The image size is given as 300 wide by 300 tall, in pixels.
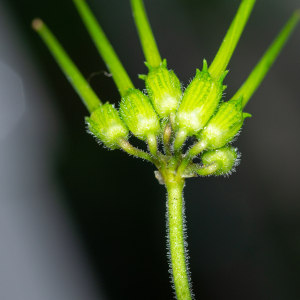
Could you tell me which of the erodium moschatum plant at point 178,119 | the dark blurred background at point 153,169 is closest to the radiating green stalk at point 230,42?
the erodium moschatum plant at point 178,119

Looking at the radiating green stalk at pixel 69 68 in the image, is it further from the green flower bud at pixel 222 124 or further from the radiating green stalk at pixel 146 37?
the green flower bud at pixel 222 124

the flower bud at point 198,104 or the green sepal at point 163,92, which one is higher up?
the green sepal at point 163,92

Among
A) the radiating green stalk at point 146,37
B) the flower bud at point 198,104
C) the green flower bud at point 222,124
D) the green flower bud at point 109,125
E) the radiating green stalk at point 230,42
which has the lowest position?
the green flower bud at point 222,124

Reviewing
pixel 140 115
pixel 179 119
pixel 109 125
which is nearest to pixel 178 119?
pixel 179 119

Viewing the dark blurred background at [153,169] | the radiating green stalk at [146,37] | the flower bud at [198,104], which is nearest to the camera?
the flower bud at [198,104]

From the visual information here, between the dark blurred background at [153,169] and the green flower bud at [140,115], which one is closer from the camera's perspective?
the green flower bud at [140,115]

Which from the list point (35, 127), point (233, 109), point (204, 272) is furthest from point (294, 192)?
point (233, 109)

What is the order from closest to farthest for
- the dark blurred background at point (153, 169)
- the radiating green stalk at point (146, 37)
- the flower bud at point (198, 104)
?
the flower bud at point (198, 104)
the radiating green stalk at point (146, 37)
the dark blurred background at point (153, 169)

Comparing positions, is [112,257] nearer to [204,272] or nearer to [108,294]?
[108,294]

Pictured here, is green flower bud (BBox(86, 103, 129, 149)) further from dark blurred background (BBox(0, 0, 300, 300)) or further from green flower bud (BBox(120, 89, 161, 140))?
dark blurred background (BBox(0, 0, 300, 300))
